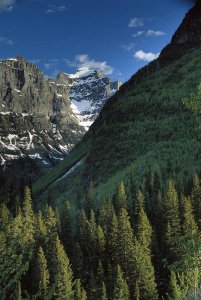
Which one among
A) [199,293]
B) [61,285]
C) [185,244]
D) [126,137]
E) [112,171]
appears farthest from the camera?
[126,137]

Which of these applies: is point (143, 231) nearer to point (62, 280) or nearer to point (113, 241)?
point (113, 241)

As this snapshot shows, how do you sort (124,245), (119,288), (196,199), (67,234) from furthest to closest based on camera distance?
(67,234), (196,199), (124,245), (119,288)

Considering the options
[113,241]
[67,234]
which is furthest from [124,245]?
[67,234]

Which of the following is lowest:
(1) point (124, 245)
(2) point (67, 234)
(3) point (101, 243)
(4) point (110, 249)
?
(4) point (110, 249)

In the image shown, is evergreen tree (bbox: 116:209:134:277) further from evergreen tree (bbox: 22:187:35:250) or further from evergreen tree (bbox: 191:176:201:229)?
evergreen tree (bbox: 22:187:35:250)

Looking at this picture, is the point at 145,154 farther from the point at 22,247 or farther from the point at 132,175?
the point at 22,247

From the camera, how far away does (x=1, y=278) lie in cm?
1530

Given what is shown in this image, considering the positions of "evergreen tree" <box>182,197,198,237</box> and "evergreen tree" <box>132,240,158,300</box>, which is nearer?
"evergreen tree" <box>132,240,158,300</box>

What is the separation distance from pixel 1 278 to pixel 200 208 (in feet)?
310

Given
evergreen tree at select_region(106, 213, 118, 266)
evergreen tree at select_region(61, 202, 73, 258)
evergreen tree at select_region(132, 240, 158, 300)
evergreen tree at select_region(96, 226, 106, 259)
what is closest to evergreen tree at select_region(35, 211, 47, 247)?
evergreen tree at select_region(61, 202, 73, 258)

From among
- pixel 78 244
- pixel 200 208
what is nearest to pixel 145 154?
pixel 200 208

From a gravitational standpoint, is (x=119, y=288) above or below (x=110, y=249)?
below

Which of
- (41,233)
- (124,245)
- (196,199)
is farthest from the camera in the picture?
(196,199)

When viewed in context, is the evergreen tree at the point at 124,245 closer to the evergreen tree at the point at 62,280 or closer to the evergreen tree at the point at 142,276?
the evergreen tree at the point at 142,276
